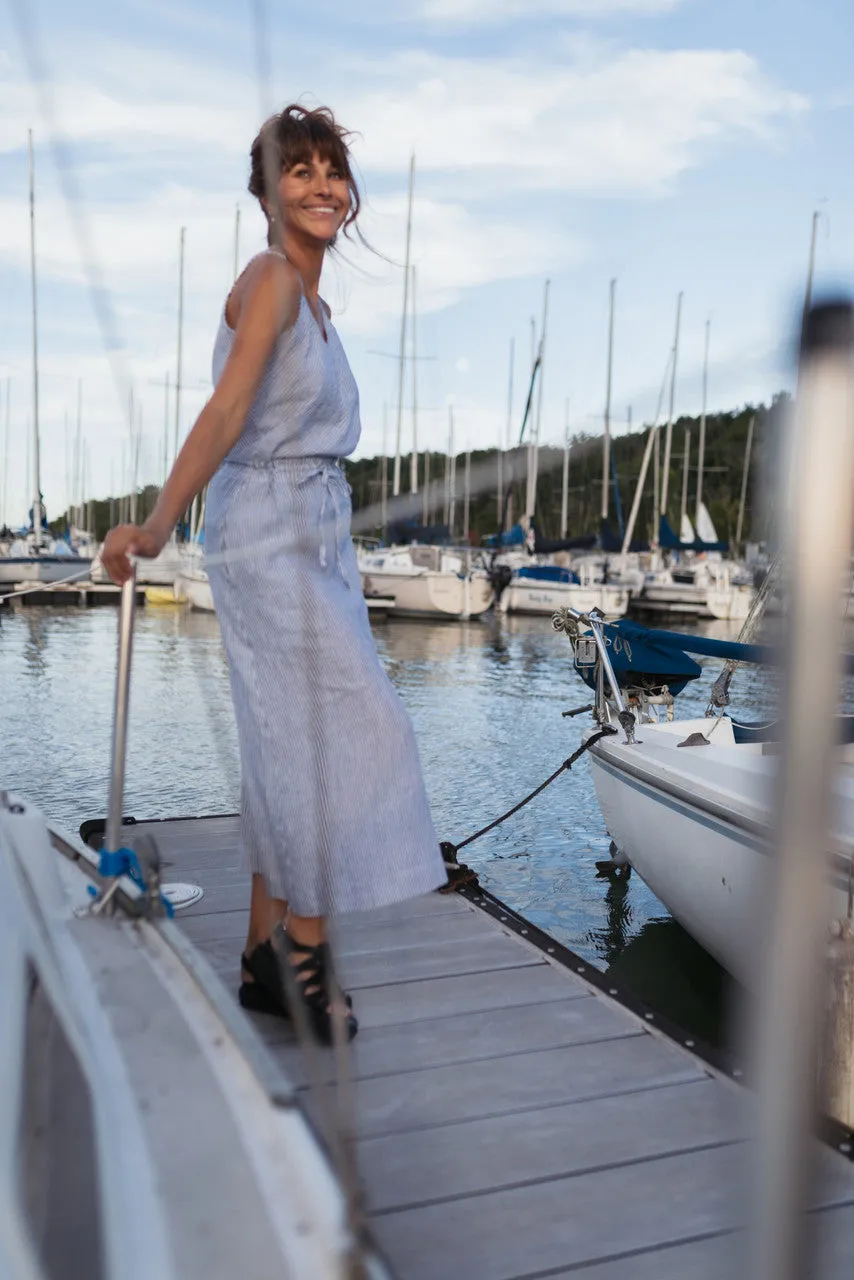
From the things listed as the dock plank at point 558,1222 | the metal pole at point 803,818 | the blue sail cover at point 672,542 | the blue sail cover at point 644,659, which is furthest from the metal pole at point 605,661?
the blue sail cover at point 672,542

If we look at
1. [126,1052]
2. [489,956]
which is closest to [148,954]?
[126,1052]

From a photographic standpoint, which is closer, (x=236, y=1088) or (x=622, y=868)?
(x=236, y=1088)

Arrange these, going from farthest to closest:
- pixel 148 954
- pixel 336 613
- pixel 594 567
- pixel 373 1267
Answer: pixel 594 567 < pixel 336 613 < pixel 148 954 < pixel 373 1267

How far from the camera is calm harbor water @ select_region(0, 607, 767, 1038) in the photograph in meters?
5.09

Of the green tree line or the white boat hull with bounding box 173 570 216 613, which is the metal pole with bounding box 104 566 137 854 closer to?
the green tree line

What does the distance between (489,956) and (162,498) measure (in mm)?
1665

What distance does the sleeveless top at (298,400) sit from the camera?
195cm

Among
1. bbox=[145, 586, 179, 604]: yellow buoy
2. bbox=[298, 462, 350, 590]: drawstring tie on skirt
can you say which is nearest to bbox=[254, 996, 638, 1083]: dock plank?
bbox=[298, 462, 350, 590]: drawstring tie on skirt

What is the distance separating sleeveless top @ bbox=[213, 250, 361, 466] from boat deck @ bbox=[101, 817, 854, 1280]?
31.3 inches

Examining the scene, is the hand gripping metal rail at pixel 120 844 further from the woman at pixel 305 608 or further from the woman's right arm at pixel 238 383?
the woman at pixel 305 608

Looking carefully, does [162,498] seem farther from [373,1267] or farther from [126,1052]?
[373,1267]

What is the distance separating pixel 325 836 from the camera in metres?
2.01

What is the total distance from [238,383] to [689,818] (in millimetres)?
2654

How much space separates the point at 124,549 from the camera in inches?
63.3
